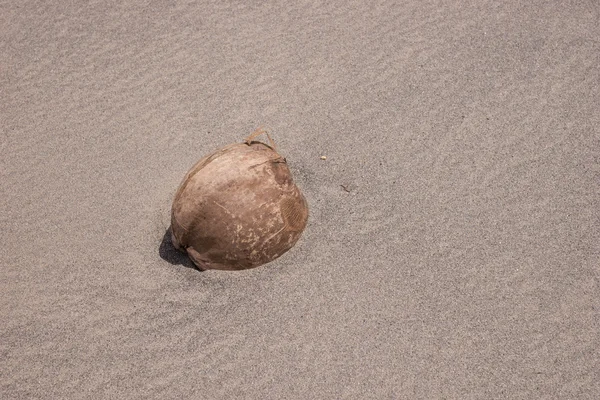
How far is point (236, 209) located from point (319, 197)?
89 centimetres

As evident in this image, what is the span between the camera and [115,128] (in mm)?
4176

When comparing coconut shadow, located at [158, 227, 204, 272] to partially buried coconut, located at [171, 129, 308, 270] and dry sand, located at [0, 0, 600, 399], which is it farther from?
partially buried coconut, located at [171, 129, 308, 270]

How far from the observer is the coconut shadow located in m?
3.38

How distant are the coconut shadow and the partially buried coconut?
191mm

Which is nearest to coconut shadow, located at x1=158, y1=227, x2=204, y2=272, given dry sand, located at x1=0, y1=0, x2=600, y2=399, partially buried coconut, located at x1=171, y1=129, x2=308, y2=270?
dry sand, located at x1=0, y1=0, x2=600, y2=399

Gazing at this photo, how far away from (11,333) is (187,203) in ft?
4.33

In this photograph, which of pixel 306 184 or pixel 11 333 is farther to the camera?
pixel 306 184

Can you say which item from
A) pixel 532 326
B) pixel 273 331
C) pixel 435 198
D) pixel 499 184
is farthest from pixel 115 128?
pixel 532 326

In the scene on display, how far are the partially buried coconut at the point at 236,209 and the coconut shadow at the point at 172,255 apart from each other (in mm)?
191

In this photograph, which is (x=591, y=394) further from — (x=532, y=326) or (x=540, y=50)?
(x=540, y=50)

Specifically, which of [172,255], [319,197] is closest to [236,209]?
[172,255]

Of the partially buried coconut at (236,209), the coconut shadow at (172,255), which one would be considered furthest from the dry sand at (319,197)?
the partially buried coconut at (236,209)

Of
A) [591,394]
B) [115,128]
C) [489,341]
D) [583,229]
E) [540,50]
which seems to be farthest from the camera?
[540,50]

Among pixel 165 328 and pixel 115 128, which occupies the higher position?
pixel 115 128
